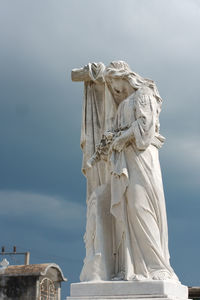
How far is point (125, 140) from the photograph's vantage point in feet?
24.7

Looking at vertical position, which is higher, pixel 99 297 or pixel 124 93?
pixel 124 93

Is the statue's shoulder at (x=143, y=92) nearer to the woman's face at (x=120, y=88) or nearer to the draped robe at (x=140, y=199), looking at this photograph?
the draped robe at (x=140, y=199)

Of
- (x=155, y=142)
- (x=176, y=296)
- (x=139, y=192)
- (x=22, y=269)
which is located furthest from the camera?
(x=22, y=269)

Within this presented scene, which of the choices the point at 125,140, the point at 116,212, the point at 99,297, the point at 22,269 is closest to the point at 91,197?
the point at 116,212

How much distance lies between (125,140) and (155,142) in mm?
526

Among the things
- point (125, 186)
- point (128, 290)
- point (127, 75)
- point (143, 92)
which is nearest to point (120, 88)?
point (127, 75)

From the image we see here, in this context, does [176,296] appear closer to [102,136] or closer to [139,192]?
[139,192]

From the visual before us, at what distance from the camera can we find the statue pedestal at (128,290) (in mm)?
6535

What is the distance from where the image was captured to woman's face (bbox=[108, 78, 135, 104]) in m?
8.12

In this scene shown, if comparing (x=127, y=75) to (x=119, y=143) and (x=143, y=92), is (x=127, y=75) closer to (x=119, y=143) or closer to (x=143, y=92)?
(x=143, y=92)

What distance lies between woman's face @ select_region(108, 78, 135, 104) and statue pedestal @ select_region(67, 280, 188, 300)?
3183mm

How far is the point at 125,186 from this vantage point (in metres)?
7.33

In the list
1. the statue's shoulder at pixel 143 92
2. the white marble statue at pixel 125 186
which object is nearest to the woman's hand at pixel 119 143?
the white marble statue at pixel 125 186

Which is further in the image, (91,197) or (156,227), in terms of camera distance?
(91,197)
